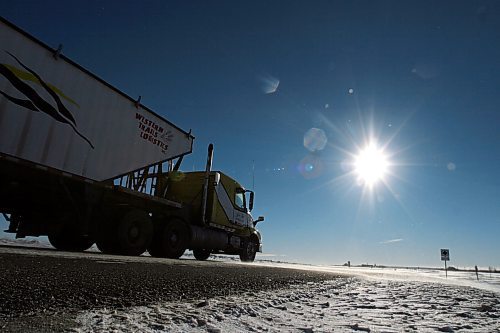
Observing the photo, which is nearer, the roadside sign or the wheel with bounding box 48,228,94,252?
the wheel with bounding box 48,228,94,252

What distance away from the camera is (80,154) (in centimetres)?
746

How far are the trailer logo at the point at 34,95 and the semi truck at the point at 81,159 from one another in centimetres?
2

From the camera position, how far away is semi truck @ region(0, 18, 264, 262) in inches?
248

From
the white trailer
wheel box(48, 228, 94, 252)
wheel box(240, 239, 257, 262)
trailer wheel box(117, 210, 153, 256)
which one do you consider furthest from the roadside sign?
wheel box(48, 228, 94, 252)

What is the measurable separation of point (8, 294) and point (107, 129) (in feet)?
22.5

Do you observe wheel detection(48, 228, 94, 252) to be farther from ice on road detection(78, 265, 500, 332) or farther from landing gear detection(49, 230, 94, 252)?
ice on road detection(78, 265, 500, 332)

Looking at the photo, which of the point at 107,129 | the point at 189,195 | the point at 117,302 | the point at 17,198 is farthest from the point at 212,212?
the point at 117,302

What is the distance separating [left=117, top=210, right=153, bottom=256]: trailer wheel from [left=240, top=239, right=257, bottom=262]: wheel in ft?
18.9

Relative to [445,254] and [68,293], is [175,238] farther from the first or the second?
[445,254]

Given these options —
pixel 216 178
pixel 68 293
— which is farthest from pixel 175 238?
pixel 68 293

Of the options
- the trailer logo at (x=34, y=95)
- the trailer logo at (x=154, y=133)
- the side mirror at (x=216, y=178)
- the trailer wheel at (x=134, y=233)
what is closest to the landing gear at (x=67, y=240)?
the trailer wheel at (x=134, y=233)

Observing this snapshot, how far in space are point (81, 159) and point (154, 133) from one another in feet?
8.72

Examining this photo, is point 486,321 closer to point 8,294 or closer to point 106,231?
point 8,294

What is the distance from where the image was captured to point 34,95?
6.48 metres
